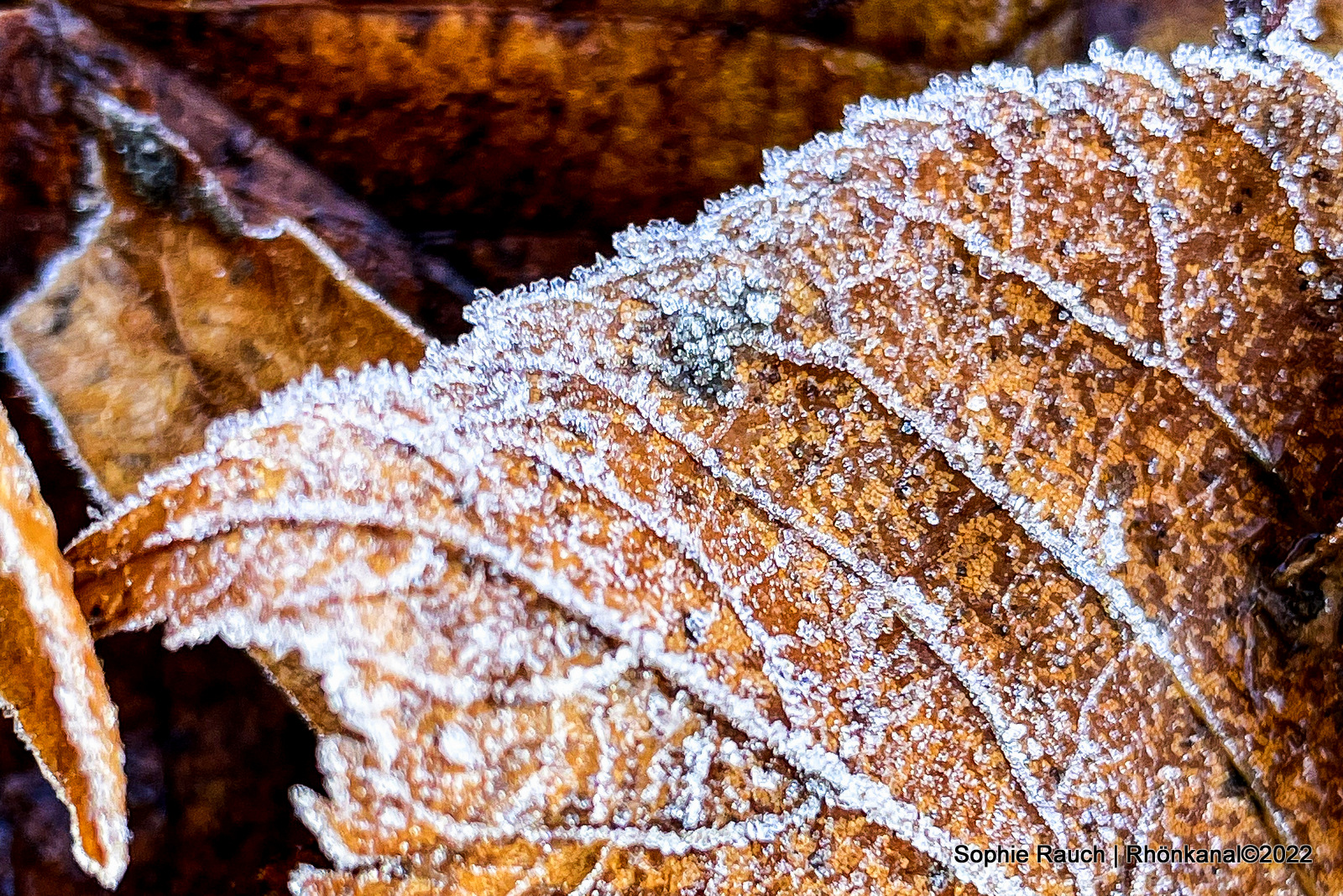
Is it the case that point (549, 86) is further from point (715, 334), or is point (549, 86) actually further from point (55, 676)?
point (55, 676)

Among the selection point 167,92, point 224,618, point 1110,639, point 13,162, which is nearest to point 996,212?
point 1110,639

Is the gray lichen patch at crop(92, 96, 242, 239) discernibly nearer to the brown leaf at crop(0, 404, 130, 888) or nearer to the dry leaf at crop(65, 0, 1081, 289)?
the dry leaf at crop(65, 0, 1081, 289)

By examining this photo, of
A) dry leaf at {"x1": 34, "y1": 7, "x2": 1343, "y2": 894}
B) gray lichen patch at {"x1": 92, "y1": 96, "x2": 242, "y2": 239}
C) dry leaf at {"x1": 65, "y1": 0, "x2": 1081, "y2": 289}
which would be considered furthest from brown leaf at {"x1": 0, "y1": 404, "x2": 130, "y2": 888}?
dry leaf at {"x1": 65, "y1": 0, "x2": 1081, "y2": 289}

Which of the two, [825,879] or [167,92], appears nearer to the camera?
[825,879]

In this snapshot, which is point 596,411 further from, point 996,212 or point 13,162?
point 13,162

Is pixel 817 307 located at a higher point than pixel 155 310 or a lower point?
higher

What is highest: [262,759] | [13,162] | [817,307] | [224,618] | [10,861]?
[817,307]
